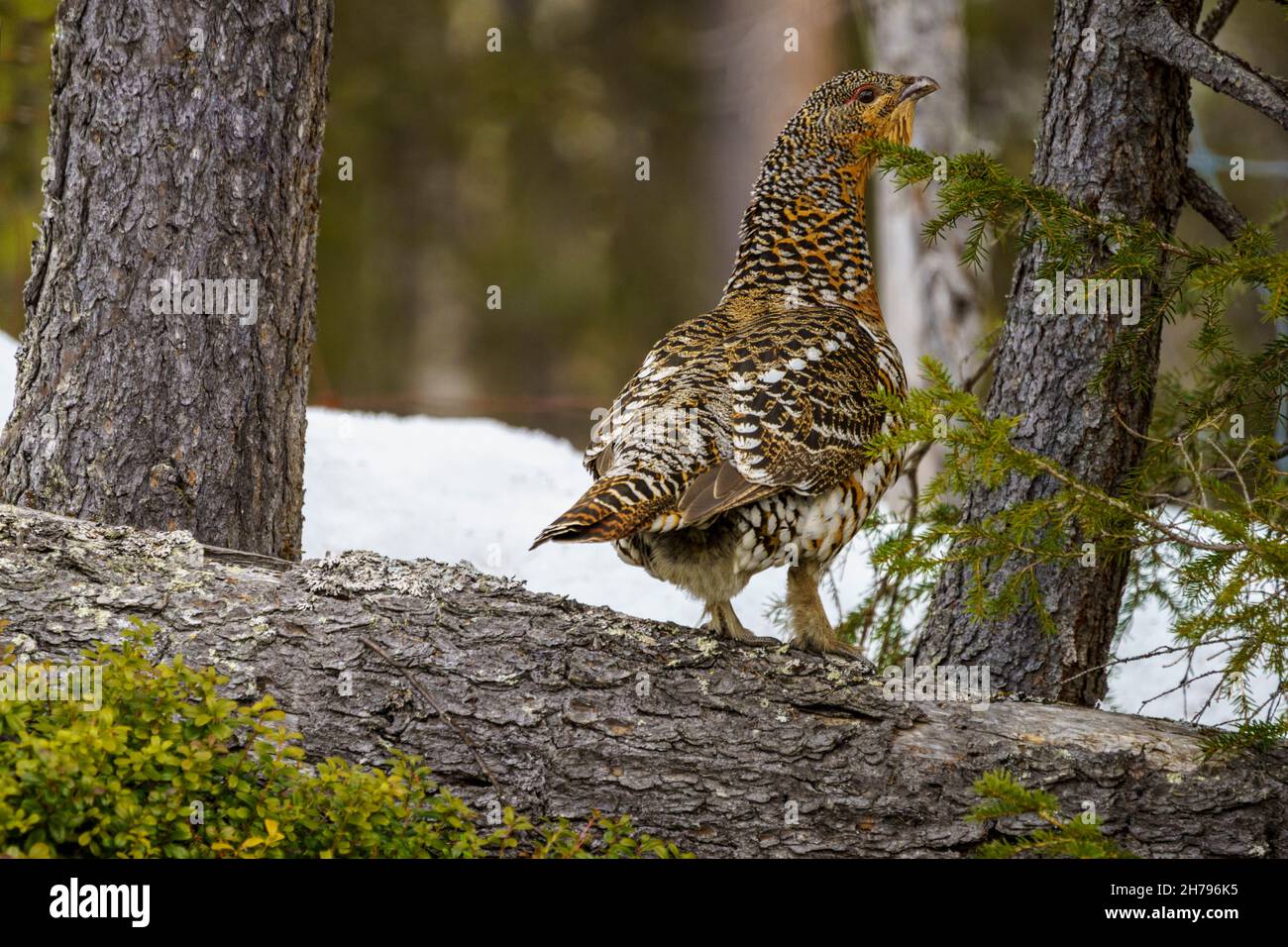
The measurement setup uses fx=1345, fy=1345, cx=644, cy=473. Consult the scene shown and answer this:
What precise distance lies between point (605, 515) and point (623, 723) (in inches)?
25.7

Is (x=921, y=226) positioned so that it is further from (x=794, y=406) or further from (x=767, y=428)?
(x=767, y=428)

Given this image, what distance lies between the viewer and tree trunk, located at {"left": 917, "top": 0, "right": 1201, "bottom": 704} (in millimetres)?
5125

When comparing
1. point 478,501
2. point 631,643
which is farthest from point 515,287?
point 631,643

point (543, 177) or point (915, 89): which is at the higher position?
point (543, 177)

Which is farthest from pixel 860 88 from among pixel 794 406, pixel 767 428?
pixel 767 428

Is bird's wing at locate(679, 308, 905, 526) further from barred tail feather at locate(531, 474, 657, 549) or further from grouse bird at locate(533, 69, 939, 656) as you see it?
barred tail feather at locate(531, 474, 657, 549)

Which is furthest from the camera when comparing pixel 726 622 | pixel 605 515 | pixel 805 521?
pixel 726 622

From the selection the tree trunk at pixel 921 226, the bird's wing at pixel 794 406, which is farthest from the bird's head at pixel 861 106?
the tree trunk at pixel 921 226

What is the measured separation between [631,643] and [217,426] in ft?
6.27

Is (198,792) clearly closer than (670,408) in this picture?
Yes

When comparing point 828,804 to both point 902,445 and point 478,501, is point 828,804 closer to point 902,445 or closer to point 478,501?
point 902,445

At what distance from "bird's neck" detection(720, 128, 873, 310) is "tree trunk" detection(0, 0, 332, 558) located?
6.43 ft

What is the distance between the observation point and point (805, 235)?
554 centimetres
